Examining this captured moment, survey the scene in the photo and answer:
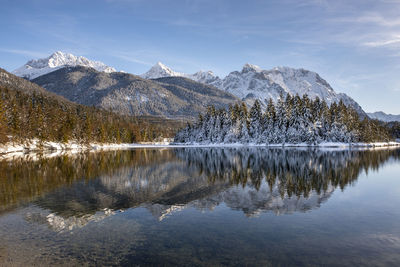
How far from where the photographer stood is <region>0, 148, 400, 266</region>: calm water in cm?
1232

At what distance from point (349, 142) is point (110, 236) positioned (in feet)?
415

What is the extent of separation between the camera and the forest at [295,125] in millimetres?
118688

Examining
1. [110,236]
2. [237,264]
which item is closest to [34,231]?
[110,236]

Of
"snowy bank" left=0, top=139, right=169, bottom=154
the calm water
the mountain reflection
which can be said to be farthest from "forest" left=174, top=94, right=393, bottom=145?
the calm water

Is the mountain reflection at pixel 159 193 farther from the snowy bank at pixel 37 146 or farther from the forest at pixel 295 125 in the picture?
the forest at pixel 295 125

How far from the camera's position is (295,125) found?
119 meters

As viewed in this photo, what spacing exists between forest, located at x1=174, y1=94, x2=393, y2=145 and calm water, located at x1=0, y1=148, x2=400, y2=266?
90752 millimetres

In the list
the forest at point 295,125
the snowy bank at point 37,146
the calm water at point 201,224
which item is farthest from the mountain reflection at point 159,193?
the forest at point 295,125

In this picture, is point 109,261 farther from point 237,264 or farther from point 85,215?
point 85,215

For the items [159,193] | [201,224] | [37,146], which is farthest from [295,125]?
[201,224]

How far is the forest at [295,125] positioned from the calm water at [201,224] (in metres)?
90.8

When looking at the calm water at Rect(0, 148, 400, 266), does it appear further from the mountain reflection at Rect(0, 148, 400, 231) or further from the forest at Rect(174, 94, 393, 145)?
the forest at Rect(174, 94, 393, 145)

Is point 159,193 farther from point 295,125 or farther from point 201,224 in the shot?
point 295,125

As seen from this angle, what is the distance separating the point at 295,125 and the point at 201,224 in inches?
4370
